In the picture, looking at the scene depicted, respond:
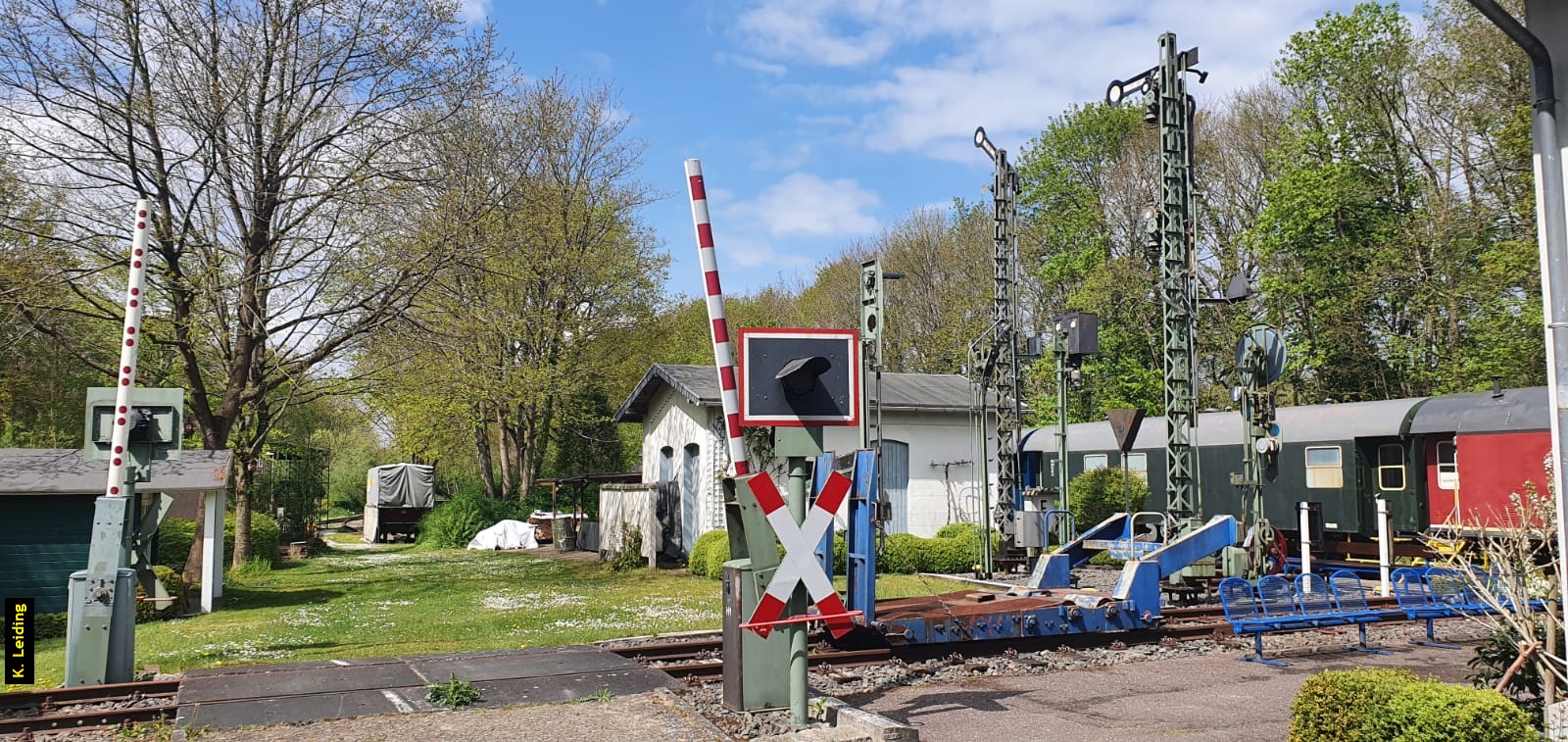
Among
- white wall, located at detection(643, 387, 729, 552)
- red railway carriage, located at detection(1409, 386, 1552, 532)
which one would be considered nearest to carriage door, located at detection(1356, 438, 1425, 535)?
red railway carriage, located at detection(1409, 386, 1552, 532)

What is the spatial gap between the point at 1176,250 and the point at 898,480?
30.5ft

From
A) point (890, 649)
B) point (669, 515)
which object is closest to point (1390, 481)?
point (890, 649)

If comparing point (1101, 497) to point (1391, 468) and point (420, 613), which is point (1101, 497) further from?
point (420, 613)

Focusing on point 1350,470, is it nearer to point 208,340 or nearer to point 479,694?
point 479,694

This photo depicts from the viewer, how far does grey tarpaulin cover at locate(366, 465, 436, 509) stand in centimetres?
3978

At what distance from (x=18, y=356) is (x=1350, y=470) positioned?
33548 mm

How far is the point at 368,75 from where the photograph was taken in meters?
20.4

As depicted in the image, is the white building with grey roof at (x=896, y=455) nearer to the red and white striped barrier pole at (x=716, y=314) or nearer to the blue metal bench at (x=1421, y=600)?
the blue metal bench at (x=1421, y=600)

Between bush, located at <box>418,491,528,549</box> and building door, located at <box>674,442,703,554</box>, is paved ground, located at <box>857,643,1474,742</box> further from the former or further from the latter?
bush, located at <box>418,491,528,549</box>

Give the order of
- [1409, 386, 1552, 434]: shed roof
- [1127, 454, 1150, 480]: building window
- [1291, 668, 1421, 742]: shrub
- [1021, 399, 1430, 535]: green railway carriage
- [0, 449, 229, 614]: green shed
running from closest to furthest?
[1291, 668, 1421, 742]: shrub, [0, 449, 229, 614]: green shed, [1409, 386, 1552, 434]: shed roof, [1021, 399, 1430, 535]: green railway carriage, [1127, 454, 1150, 480]: building window

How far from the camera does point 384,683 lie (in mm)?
9273

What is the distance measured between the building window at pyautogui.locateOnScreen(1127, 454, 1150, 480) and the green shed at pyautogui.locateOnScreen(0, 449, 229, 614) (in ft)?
65.2

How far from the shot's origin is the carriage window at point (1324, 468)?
21141 mm

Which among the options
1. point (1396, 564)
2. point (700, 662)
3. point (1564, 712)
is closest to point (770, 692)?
point (700, 662)
